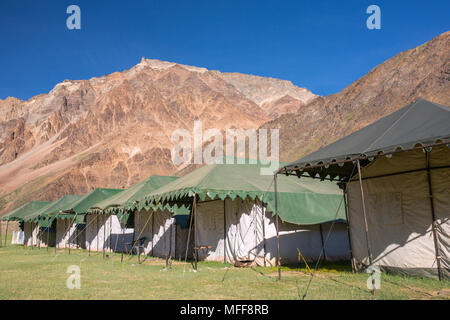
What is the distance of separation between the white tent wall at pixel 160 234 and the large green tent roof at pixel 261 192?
1772mm

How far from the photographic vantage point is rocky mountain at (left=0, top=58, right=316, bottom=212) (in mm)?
68625

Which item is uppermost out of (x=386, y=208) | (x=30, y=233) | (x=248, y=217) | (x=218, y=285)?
(x=386, y=208)

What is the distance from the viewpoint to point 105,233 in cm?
2103

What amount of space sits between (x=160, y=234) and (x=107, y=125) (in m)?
75.1

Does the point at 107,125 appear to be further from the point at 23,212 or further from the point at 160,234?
the point at 160,234

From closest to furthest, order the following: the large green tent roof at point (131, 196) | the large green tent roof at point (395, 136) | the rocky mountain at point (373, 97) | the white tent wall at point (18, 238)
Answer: the large green tent roof at point (395, 136)
the large green tent roof at point (131, 196)
the white tent wall at point (18, 238)
the rocky mountain at point (373, 97)

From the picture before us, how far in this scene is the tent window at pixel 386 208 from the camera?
8.43 meters

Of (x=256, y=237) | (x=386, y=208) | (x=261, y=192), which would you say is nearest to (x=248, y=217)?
(x=256, y=237)

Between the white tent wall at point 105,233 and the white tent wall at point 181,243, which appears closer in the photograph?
the white tent wall at point 181,243

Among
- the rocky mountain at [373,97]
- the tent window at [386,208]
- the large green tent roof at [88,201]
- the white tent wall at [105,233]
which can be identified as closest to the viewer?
the tent window at [386,208]

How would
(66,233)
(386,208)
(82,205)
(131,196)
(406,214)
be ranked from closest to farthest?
(406,214) → (386,208) → (131,196) → (82,205) → (66,233)

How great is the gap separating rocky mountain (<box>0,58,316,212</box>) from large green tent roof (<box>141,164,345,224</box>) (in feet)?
180

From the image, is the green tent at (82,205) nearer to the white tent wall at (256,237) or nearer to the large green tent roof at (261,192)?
the large green tent roof at (261,192)

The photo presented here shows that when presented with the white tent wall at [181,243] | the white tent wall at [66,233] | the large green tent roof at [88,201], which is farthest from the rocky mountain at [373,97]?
the white tent wall at [181,243]
